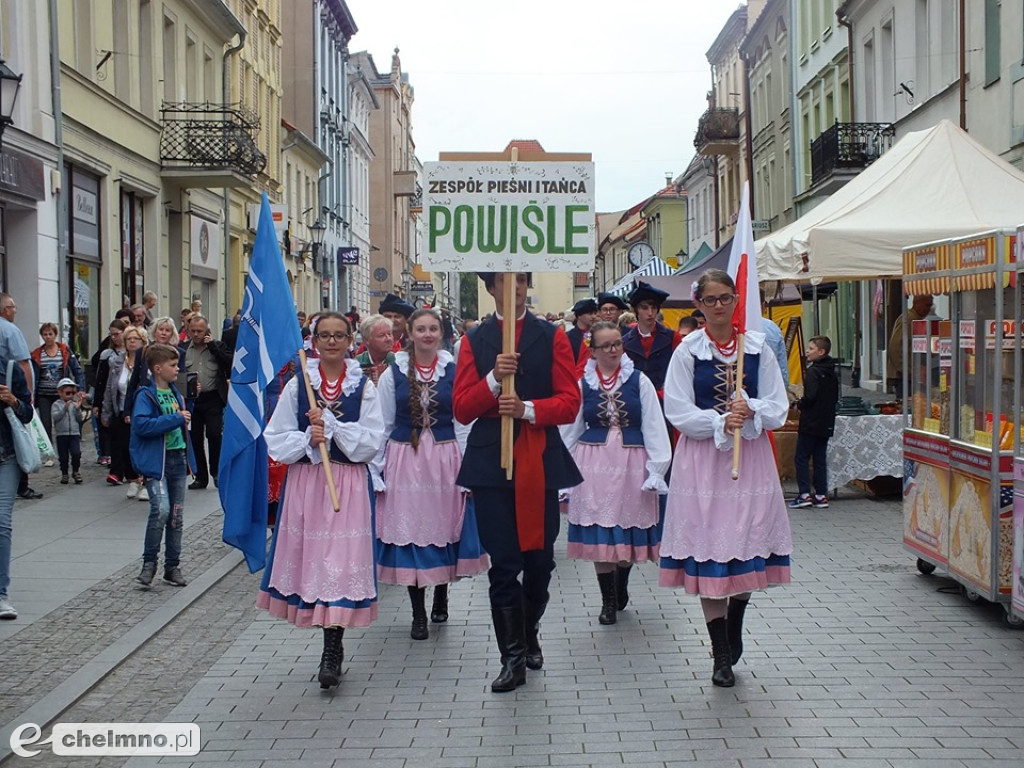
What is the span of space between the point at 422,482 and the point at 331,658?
145 centimetres

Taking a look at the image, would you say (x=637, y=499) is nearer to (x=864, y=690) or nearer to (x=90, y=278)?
(x=864, y=690)

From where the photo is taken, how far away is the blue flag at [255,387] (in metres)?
6.84

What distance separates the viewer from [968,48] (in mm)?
22078

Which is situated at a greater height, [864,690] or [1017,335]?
[1017,335]

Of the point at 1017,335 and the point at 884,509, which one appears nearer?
the point at 1017,335

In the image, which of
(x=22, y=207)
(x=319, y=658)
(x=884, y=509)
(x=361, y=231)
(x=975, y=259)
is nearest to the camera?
(x=319, y=658)

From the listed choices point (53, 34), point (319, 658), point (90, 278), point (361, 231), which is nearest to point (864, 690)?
point (319, 658)

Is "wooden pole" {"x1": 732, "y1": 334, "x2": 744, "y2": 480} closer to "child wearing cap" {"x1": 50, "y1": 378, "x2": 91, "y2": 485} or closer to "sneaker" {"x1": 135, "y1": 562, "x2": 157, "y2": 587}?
"sneaker" {"x1": 135, "y1": 562, "x2": 157, "y2": 587}

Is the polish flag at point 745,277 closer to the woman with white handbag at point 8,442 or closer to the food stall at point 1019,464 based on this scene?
the food stall at point 1019,464

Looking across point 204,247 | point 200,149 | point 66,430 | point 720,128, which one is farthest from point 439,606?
point 720,128

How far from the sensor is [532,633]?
6.78 meters

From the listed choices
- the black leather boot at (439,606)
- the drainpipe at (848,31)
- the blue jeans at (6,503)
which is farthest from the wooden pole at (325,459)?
the drainpipe at (848,31)

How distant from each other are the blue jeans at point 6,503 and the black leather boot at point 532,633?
126 inches

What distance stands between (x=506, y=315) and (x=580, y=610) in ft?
8.98
